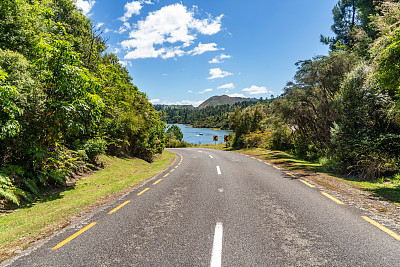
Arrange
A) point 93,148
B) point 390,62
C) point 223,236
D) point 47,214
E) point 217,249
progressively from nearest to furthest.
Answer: point 217,249 < point 223,236 < point 47,214 < point 390,62 < point 93,148

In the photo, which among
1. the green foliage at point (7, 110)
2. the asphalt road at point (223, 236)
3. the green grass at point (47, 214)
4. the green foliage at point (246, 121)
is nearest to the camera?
the asphalt road at point (223, 236)

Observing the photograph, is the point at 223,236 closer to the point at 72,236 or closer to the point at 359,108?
the point at 72,236

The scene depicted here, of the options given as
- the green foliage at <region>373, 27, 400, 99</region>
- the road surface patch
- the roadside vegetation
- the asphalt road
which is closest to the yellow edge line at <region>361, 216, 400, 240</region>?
the asphalt road

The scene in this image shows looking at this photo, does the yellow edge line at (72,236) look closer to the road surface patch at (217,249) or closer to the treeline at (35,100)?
the road surface patch at (217,249)

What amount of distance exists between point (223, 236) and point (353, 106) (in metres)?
10.7

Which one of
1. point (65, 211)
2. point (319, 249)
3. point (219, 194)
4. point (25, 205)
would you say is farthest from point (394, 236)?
point (25, 205)

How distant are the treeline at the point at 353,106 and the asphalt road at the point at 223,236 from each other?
5030 millimetres

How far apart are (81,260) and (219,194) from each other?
4423 millimetres

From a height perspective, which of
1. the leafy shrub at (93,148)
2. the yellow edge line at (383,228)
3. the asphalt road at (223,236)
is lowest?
the asphalt road at (223,236)

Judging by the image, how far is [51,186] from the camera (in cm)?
820

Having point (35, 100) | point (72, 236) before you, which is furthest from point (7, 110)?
point (72, 236)

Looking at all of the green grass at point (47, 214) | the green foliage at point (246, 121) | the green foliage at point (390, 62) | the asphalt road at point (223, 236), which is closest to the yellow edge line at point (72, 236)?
→ the asphalt road at point (223, 236)

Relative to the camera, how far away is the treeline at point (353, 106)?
25.9ft

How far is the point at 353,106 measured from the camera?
10359 millimetres
